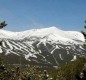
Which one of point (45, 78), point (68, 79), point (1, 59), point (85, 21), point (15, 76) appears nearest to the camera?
point (85, 21)

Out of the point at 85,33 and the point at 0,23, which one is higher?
the point at 0,23

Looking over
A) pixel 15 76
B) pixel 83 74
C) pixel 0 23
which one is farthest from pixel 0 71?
pixel 15 76

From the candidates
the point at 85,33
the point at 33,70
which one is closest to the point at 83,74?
the point at 85,33

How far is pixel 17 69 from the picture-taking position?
73.2 m

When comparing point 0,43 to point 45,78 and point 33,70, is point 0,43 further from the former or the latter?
point 33,70

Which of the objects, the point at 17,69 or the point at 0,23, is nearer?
the point at 0,23

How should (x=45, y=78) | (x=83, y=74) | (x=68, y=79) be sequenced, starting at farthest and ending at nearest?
(x=68, y=79) → (x=45, y=78) → (x=83, y=74)

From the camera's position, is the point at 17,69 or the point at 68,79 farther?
the point at 68,79

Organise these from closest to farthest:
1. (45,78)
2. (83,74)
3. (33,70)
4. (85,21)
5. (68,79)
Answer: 1. (83,74)
2. (85,21)
3. (45,78)
4. (33,70)
5. (68,79)

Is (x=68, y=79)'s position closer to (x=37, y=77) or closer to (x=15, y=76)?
(x=37, y=77)

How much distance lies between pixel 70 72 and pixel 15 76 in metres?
56.5

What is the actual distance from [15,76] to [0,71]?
42385 mm

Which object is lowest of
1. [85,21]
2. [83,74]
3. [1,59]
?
[83,74]

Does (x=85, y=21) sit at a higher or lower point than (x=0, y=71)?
higher
